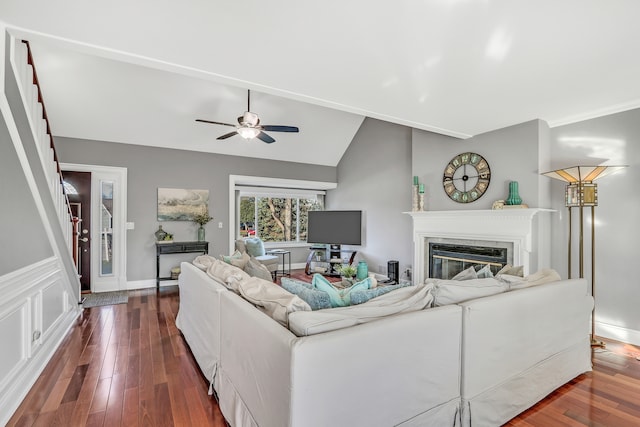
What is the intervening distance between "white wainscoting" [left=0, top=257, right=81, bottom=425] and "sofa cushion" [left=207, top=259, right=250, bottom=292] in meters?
1.24

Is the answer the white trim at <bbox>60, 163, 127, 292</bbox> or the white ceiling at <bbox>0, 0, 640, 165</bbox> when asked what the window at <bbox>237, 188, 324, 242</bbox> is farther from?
the white ceiling at <bbox>0, 0, 640, 165</bbox>

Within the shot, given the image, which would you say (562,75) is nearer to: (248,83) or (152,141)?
(248,83)

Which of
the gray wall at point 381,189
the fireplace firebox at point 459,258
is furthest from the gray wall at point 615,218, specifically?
the gray wall at point 381,189

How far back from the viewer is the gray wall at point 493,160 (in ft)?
12.1

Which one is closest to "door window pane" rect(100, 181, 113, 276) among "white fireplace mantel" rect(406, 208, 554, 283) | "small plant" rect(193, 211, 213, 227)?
"small plant" rect(193, 211, 213, 227)

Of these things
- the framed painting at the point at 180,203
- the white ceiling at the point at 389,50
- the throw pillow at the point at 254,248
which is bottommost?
the throw pillow at the point at 254,248

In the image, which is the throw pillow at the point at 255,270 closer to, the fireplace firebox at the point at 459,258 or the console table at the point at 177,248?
the fireplace firebox at the point at 459,258

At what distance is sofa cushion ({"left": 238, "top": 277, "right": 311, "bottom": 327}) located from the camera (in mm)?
1572

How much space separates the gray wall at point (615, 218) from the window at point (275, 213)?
5299 millimetres

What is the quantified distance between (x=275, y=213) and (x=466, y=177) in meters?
4.42

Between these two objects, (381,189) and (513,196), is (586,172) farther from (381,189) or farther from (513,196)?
(381,189)

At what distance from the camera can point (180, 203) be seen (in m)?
5.69

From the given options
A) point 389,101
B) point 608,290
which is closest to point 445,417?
point 389,101

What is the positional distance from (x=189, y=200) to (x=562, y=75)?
5399mm
